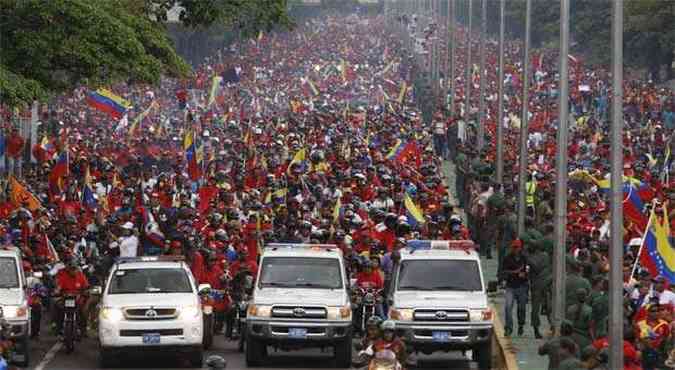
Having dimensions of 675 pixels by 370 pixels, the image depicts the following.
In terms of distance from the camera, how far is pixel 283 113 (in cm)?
8981

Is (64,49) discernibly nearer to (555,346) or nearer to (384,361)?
(384,361)

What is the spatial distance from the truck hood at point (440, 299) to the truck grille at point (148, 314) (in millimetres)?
2984

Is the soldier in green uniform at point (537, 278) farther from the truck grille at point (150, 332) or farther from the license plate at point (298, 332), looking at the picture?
the truck grille at point (150, 332)

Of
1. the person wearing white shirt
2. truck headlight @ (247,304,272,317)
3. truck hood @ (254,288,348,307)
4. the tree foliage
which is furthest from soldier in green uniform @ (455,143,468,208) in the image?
truck headlight @ (247,304,272,317)

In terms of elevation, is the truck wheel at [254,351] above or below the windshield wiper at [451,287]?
below

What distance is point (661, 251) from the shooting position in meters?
25.9

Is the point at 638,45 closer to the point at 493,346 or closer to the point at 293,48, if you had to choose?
the point at 293,48

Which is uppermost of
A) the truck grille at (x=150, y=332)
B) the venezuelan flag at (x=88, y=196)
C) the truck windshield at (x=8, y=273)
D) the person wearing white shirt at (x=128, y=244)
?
the venezuelan flag at (x=88, y=196)

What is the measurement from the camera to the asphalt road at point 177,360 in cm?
2803

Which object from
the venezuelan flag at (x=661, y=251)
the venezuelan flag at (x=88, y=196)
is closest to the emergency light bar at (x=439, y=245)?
the venezuelan flag at (x=661, y=251)

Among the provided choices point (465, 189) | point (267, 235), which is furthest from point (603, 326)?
point (465, 189)

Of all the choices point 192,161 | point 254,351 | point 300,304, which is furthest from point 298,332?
point 192,161

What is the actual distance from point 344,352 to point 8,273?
4.57 meters

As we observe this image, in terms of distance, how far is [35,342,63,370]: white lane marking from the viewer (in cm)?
2785
